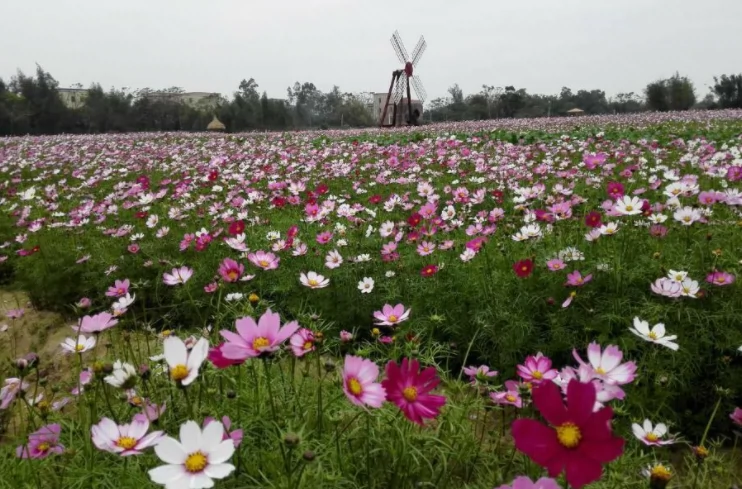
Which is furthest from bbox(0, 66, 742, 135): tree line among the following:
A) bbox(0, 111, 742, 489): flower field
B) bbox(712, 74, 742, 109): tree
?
bbox(0, 111, 742, 489): flower field

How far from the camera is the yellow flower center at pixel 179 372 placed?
852 mm

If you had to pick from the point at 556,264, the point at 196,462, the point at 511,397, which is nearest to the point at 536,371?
the point at 511,397

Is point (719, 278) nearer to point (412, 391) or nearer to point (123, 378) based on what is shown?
point (412, 391)

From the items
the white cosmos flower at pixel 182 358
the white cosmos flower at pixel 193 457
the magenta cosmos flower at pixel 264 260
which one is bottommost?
the white cosmos flower at pixel 193 457

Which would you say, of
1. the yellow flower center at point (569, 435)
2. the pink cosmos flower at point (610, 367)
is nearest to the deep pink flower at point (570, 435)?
the yellow flower center at point (569, 435)

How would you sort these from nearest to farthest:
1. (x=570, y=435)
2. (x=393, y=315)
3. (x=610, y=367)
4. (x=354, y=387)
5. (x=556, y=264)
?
(x=570, y=435) < (x=354, y=387) < (x=610, y=367) < (x=393, y=315) < (x=556, y=264)

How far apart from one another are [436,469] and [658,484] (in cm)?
61

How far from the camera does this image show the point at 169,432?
1389 millimetres

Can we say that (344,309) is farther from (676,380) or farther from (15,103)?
(15,103)

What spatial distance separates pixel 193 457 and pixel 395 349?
106cm

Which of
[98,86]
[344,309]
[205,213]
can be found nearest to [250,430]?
[344,309]

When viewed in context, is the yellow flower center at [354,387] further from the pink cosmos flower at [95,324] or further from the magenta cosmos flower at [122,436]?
the pink cosmos flower at [95,324]

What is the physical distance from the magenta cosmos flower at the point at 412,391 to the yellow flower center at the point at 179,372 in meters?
0.34

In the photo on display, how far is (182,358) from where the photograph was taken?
880 millimetres
